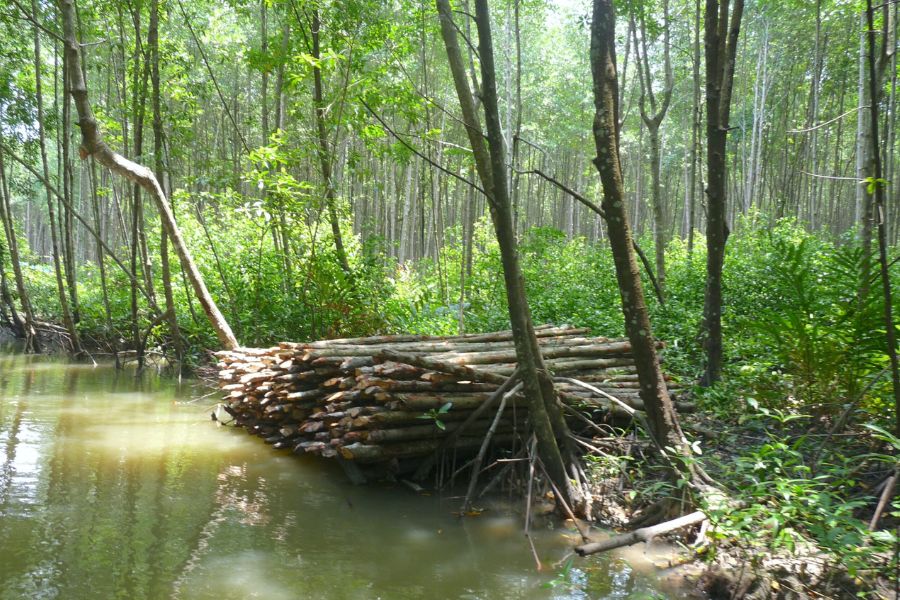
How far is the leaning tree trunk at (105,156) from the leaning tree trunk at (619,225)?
6.80m

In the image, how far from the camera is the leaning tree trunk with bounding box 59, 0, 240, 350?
27.8ft

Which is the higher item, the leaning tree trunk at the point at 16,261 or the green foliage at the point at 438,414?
the leaning tree trunk at the point at 16,261

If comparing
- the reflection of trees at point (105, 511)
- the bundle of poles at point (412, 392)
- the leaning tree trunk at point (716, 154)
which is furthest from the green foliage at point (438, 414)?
the leaning tree trunk at point (716, 154)

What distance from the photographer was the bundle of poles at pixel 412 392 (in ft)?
17.2

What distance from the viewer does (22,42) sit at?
13.0 metres

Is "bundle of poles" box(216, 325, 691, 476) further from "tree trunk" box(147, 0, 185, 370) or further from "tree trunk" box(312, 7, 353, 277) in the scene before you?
"tree trunk" box(147, 0, 185, 370)

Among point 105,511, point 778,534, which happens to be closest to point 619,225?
point 778,534

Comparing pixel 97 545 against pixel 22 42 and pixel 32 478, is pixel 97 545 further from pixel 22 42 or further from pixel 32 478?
pixel 22 42

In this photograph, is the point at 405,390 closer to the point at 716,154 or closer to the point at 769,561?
the point at 769,561

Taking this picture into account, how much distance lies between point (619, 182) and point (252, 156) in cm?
659

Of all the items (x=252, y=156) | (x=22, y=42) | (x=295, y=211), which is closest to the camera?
(x=252, y=156)

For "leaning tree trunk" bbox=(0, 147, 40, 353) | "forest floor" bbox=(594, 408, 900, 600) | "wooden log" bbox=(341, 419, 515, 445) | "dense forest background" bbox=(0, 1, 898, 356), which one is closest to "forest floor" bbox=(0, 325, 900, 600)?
"forest floor" bbox=(594, 408, 900, 600)

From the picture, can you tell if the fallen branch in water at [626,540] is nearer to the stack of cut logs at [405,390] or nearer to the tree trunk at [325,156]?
the stack of cut logs at [405,390]

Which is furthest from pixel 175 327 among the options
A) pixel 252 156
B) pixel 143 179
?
pixel 252 156
